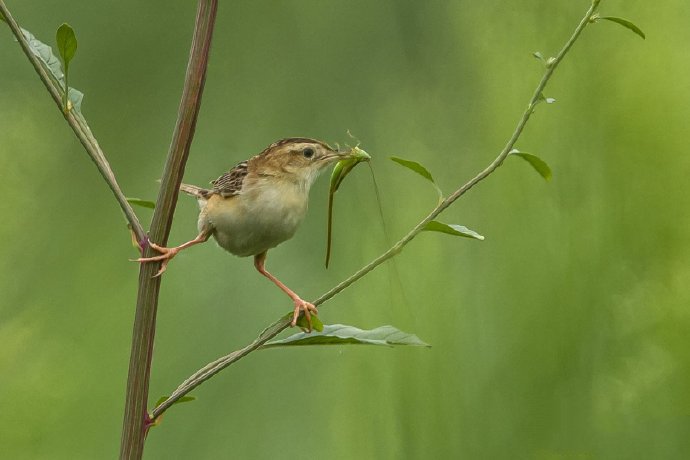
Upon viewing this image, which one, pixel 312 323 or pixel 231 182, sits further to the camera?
pixel 231 182

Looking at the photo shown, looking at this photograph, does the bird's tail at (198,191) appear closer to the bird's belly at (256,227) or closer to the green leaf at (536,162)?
the bird's belly at (256,227)

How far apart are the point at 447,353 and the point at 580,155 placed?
→ 270 millimetres

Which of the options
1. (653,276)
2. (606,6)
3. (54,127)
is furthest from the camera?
(54,127)

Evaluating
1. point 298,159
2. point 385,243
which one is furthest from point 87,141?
point 298,159

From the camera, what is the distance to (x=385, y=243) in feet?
3.58

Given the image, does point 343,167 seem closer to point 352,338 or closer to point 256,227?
point 352,338

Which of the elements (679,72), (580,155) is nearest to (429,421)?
(580,155)

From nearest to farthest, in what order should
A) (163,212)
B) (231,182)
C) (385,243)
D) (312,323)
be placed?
1. (163,212)
2. (312,323)
3. (385,243)
4. (231,182)

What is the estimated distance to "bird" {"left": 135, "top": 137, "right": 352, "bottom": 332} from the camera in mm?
Result: 1106

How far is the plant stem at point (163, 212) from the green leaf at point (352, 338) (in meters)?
0.10

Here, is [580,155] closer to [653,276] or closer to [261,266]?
[653,276]

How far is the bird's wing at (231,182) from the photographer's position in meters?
1.21

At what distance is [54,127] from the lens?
194 centimetres

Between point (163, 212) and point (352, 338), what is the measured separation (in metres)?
0.18
